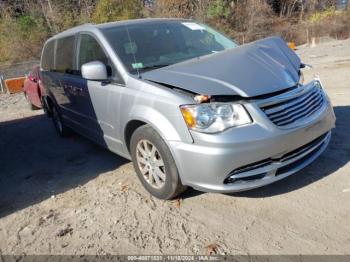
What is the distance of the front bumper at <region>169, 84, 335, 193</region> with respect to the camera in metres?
3.19

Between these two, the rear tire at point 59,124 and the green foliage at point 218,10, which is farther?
the green foliage at point 218,10

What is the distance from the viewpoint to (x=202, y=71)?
370 cm

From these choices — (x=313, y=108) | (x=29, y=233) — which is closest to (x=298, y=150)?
(x=313, y=108)

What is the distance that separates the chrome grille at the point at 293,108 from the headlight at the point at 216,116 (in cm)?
22

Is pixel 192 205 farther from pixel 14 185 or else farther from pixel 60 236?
pixel 14 185

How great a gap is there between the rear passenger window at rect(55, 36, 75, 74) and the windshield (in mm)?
1027

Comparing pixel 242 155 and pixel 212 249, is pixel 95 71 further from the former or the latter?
pixel 212 249

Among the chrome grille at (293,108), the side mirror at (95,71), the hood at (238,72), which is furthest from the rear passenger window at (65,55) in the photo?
the chrome grille at (293,108)

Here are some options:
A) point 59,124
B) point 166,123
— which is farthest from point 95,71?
point 59,124

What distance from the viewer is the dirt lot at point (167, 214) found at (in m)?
3.12

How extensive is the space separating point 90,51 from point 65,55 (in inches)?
44.1

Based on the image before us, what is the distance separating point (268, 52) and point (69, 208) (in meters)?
2.71

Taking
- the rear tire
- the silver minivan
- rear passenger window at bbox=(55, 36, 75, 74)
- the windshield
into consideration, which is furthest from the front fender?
the rear tire

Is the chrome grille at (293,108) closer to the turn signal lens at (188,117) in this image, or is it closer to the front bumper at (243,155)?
the front bumper at (243,155)
